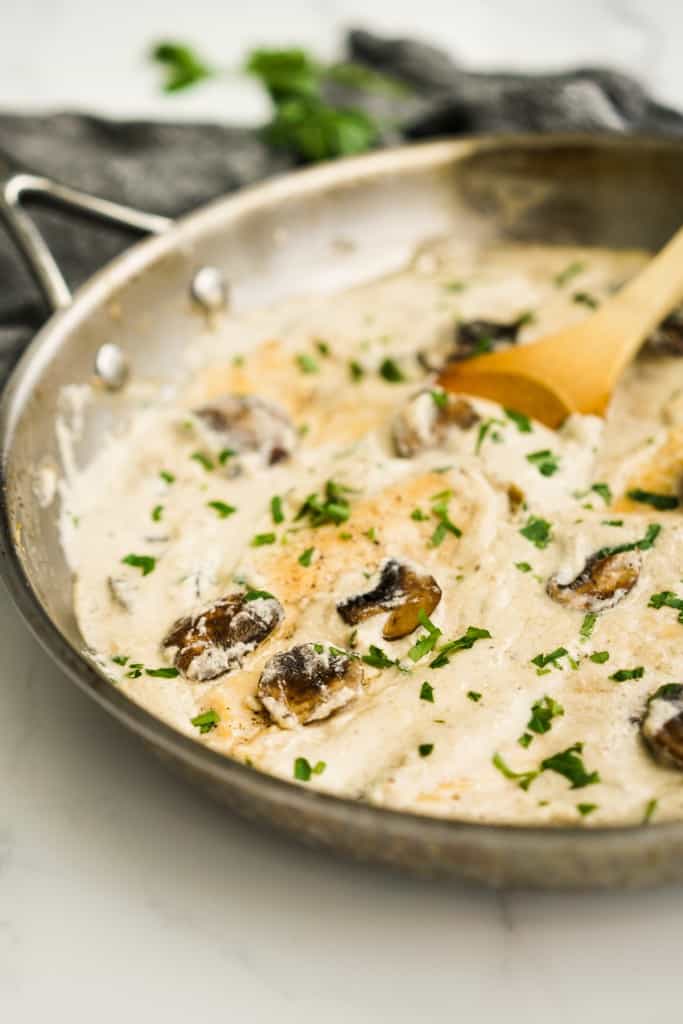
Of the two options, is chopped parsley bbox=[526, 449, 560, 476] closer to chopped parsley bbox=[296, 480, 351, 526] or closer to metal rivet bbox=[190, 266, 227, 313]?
chopped parsley bbox=[296, 480, 351, 526]

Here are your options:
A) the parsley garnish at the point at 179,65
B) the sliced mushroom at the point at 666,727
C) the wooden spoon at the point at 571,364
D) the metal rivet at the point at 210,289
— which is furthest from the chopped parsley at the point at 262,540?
the parsley garnish at the point at 179,65

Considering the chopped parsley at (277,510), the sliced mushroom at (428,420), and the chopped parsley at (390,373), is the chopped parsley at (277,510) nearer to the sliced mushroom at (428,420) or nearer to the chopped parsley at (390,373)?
the sliced mushroom at (428,420)

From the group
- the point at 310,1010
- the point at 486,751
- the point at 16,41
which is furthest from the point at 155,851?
the point at 16,41

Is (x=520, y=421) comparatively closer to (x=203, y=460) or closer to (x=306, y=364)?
(x=306, y=364)

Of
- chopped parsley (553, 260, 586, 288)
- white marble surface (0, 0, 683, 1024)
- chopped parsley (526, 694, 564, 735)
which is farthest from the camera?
chopped parsley (553, 260, 586, 288)

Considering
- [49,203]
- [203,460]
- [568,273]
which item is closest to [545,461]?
[203,460]

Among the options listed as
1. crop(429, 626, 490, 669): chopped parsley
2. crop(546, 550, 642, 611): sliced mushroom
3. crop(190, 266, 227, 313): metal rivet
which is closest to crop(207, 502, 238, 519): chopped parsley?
crop(429, 626, 490, 669): chopped parsley

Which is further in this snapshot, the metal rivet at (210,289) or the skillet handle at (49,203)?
the metal rivet at (210,289)
